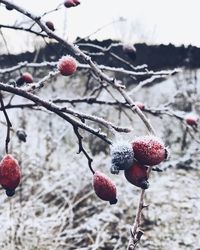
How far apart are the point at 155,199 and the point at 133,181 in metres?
3.41

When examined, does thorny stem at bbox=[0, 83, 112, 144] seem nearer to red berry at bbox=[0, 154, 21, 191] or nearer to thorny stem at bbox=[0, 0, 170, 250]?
thorny stem at bbox=[0, 0, 170, 250]

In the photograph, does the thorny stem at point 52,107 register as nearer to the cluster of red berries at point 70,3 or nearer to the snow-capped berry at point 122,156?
the snow-capped berry at point 122,156

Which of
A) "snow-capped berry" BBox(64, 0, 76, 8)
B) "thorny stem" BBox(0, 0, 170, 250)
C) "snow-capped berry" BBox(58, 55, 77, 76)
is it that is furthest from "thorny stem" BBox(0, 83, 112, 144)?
"snow-capped berry" BBox(64, 0, 76, 8)

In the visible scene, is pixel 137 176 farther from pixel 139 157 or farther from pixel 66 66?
pixel 66 66

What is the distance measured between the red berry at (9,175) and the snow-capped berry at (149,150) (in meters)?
0.28

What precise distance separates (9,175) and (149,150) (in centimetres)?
31

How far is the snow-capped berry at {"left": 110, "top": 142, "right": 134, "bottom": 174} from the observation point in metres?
0.66

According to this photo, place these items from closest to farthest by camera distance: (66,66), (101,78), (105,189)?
(105,189) → (101,78) → (66,66)

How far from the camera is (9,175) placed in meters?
0.86

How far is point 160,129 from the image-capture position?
556 cm

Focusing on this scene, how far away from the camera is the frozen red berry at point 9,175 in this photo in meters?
0.85

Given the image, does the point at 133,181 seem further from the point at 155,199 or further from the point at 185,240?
the point at 155,199

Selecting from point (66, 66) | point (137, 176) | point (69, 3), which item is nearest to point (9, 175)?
point (137, 176)

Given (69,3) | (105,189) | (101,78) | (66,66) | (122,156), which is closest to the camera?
(122,156)
